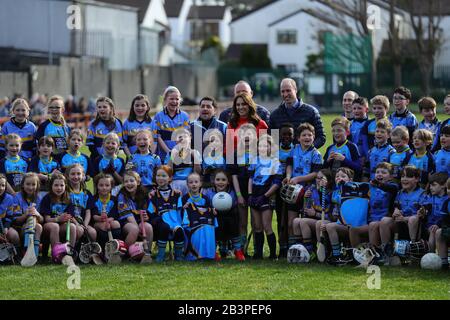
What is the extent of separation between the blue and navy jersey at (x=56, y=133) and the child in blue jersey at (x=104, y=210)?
3.06ft

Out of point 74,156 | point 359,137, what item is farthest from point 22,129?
point 359,137

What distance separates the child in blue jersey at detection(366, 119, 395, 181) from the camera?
993cm

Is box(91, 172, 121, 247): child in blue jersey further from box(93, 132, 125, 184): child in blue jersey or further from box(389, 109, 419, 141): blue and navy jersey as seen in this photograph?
box(389, 109, 419, 141): blue and navy jersey

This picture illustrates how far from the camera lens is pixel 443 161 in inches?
370

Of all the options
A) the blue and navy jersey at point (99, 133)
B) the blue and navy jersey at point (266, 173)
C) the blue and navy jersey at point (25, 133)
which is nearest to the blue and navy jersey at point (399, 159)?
the blue and navy jersey at point (266, 173)

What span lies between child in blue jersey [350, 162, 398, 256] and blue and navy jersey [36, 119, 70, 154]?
363cm

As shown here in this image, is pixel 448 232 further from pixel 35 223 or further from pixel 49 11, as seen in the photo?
pixel 49 11

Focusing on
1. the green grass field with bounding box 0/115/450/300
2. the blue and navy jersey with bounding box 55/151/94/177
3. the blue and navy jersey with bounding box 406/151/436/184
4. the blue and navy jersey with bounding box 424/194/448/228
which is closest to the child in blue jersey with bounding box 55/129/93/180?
the blue and navy jersey with bounding box 55/151/94/177

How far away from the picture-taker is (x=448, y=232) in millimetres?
8859

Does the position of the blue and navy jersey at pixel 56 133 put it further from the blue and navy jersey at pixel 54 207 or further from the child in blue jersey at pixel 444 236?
the child in blue jersey at pixel 444 236

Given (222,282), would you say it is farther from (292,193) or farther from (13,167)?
(13,167)

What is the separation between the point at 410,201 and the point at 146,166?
3.04 meters

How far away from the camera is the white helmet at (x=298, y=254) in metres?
9.59
